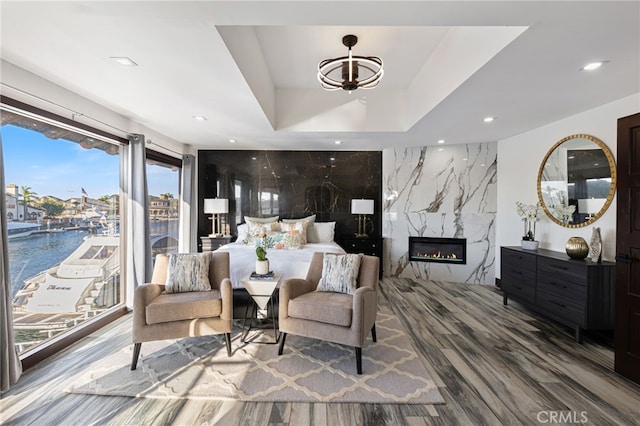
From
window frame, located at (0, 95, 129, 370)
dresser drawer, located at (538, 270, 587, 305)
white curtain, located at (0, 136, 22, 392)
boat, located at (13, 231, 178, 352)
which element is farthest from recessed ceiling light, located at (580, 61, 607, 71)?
boat, located at (13, 231, 178, 352)

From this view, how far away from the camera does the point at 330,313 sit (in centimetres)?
233

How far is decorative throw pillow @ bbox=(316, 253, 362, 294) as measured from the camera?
2682 mm

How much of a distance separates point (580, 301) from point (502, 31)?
286 cm

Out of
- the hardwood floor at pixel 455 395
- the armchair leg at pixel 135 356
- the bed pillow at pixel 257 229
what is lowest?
the hardwood floor at pixel 455 395

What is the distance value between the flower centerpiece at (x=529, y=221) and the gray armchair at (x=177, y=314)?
4.03 metres

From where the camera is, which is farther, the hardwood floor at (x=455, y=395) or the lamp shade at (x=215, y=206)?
the lamp shade at (x=215, y=206)

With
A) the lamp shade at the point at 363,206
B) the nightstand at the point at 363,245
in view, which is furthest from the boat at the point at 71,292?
the lamp shade at the point at 363,206

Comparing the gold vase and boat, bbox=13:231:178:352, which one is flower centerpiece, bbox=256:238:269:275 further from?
the gold vase

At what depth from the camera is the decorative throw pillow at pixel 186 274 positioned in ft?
8.86

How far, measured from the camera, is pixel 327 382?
7.03 ft

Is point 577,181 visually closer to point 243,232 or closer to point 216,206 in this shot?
point 243,232

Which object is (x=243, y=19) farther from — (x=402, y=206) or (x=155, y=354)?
(x=402, y=206)

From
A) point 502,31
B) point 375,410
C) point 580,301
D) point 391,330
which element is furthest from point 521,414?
point 502,31

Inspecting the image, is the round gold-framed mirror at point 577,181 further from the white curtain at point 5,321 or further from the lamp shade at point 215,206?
the white curtain at point 5,321
